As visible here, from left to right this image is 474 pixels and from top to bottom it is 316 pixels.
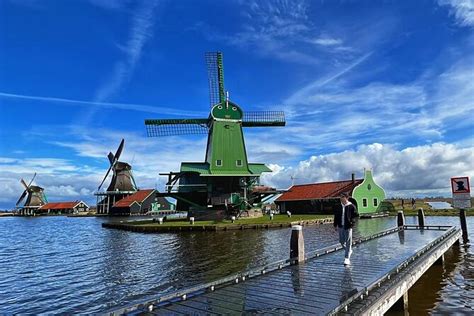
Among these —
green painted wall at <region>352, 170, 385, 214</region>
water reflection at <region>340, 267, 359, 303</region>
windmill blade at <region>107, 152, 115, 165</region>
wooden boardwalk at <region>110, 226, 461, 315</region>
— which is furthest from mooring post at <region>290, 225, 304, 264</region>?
windmill blade at <region>107, 152, 115, 165</region>

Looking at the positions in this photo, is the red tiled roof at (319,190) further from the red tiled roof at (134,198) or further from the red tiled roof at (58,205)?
the red tiled roof at (58,205)

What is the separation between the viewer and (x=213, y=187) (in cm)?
3766

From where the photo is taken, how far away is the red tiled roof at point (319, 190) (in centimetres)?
4429

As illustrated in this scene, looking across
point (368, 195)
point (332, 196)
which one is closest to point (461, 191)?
point (332, 196)

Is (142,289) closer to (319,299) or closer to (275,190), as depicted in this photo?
(319,299)

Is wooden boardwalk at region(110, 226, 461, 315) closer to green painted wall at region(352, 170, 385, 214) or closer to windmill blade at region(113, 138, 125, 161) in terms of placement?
green painted wall at region(352, 170, 385, 214)

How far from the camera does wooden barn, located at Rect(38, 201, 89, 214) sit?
10925 centimetres

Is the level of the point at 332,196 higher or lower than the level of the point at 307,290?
higher

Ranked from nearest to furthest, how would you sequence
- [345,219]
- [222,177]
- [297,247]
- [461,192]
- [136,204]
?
[345,219] → [297,247] → [461,192] → [222,177] → [136,204]

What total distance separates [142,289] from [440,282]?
382 inches

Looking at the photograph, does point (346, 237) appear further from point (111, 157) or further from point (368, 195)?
point (111, 157)

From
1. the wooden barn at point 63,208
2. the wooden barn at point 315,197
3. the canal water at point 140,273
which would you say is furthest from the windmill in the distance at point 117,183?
the canal water at point 140,273

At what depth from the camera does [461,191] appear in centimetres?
1697

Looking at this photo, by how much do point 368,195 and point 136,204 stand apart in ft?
179
